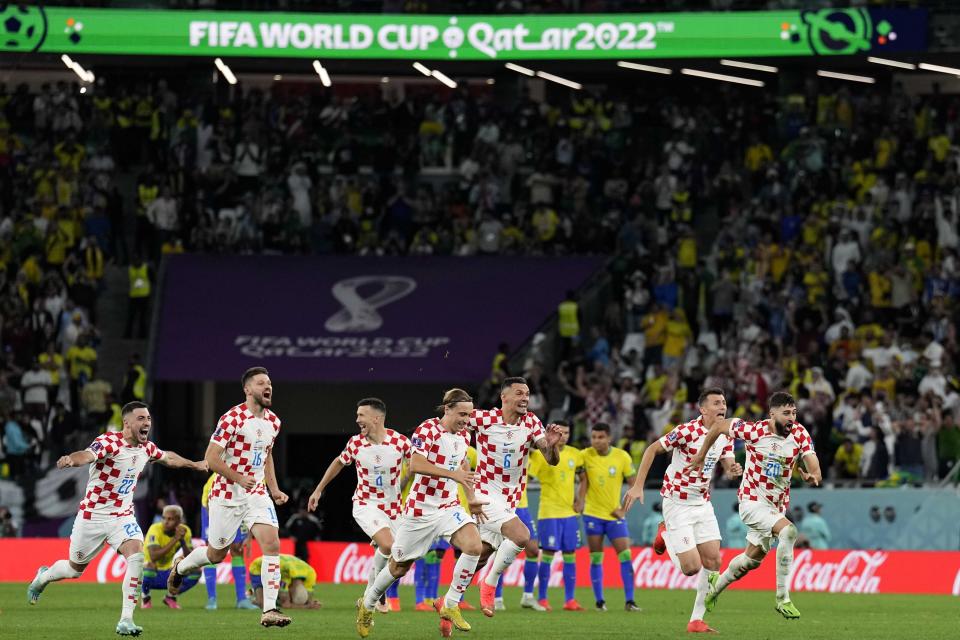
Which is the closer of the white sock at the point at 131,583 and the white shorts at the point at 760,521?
the white sock at the point at 131,583

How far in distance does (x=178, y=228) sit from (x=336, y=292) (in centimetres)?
376

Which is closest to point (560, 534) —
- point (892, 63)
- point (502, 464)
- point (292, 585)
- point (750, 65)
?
point (292, 585)

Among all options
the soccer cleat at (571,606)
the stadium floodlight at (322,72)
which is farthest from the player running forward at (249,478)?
the stadium floodlight at (322,72)

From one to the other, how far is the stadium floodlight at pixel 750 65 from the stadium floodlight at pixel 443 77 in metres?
6.68

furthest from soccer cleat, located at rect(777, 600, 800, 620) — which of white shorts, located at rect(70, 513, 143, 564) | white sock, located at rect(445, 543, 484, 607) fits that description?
white shorts, located at rect(70, 513, 143, 564)

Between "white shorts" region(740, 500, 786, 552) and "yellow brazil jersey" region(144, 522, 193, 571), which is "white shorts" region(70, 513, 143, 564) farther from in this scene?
"white shorts" region(740, 500, 786, 552)

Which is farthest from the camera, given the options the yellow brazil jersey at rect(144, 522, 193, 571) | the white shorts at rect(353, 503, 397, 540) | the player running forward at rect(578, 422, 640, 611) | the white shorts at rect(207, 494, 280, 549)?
the player running forward at rect(578, 422, 640, 611)

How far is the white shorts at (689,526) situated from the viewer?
1875 cm

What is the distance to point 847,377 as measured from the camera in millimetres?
31969

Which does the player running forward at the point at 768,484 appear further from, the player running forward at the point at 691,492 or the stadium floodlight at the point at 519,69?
the stadium floodlight at the point at 519,69

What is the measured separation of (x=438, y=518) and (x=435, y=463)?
51 cm

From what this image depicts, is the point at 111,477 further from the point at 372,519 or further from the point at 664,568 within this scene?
the point at 664,568

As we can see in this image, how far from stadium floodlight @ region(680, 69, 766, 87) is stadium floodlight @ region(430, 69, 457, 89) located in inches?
217

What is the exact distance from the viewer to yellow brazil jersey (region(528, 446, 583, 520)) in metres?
22.8
